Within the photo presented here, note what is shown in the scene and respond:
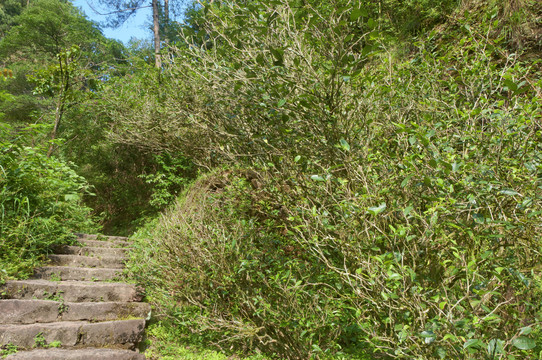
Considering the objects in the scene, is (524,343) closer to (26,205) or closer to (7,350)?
(7,350)

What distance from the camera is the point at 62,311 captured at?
3.75m

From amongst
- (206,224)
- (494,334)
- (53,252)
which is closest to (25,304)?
(53,252)

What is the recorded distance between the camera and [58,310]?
373 cm

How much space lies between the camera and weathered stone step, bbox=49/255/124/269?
4867 millimetres

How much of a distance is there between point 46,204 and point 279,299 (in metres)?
4.47

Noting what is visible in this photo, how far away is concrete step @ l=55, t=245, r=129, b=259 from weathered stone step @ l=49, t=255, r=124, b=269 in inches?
7.3

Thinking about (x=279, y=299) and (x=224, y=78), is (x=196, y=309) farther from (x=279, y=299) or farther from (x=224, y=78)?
(x=224, y=78)

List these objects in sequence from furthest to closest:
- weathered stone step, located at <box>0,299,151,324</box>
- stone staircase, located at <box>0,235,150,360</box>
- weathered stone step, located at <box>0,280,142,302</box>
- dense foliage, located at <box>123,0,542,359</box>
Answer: weathered stone step, located at <box>0,280,142,302</box>, weathered stone step, located at <box>0,299,151,324</box>, stone staircase, located at <box>0,235,150,360</box>, dense foliage, located at <box>123,0,542,359</box>

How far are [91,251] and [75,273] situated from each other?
0.85 meters

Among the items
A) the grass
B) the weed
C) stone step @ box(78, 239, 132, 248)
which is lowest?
the grass

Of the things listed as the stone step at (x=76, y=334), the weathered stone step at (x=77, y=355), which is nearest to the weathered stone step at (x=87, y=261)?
the stone step at (x=76, y=334)

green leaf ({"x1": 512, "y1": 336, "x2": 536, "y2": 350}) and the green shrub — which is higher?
the green shrub

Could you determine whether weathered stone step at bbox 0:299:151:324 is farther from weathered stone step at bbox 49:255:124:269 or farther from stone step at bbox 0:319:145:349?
weathered stone step at bbox 49:255:124:269

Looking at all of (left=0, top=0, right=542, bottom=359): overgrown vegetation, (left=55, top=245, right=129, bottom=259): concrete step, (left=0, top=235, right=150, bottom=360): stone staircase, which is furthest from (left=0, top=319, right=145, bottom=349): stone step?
(left=55, top=245, right=129, bottom=259): concrete step
